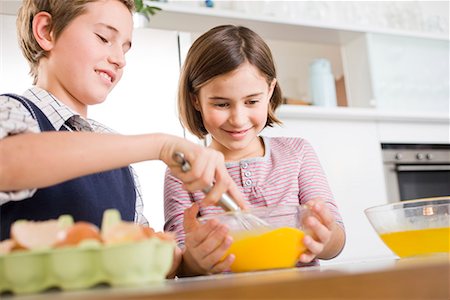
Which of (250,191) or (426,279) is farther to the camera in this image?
(250,191)

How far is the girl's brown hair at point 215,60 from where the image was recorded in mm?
1403

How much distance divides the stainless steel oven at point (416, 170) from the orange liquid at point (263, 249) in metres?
2.17

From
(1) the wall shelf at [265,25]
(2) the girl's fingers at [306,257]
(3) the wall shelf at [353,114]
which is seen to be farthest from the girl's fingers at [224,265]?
(1) the wall shelf at [265,25]

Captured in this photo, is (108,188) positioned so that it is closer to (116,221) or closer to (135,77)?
(116,221)

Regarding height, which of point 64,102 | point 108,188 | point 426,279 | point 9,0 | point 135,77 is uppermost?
point 9,0

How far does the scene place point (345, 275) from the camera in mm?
390

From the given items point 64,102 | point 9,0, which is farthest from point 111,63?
point 9,0

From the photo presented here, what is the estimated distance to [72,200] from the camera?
43.5 inches

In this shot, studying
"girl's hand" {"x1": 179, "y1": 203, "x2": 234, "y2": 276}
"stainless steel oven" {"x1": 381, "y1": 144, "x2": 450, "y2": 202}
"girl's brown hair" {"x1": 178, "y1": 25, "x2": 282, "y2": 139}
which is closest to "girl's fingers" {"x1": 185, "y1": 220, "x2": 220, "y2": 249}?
"girl's hand" {"x1": 179, "y1": 203, "x2": 234, "y2": 276}

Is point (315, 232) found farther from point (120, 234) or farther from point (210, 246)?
point (120, 234)

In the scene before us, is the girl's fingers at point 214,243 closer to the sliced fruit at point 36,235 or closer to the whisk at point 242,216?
the whisk at point 242,216

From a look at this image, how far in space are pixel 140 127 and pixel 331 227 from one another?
1.27m

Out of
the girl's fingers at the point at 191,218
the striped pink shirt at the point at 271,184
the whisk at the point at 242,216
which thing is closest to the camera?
the whisk at the point at 242,216

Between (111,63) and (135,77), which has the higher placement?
(135,77)
